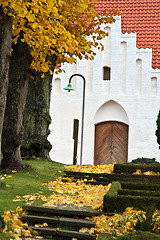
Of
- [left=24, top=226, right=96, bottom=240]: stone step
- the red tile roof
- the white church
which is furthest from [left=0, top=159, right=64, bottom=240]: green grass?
the red tile roof

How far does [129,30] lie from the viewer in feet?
75.2

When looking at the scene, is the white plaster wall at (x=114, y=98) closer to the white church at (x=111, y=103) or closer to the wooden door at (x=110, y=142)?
the white church at (x=111, y=103)

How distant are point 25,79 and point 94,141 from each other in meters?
10.2

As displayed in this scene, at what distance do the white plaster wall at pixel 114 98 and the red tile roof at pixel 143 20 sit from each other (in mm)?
711

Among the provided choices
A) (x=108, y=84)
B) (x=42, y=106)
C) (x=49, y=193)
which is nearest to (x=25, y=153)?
(x=42, y=106)

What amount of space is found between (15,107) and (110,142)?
1066 cm

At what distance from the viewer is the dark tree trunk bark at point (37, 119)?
52.4 ft

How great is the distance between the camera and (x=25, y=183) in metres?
10.7

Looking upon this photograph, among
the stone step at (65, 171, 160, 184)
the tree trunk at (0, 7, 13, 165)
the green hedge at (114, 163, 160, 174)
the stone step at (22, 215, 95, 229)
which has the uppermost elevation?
the tree trunk at (0, 7, 13, 165)

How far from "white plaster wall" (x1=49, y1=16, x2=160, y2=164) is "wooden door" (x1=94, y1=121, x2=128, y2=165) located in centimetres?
39

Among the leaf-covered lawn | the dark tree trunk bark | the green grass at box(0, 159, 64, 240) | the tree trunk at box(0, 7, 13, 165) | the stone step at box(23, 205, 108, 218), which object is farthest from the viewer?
the dark tree trunk bark

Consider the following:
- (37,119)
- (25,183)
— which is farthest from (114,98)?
(25,183)

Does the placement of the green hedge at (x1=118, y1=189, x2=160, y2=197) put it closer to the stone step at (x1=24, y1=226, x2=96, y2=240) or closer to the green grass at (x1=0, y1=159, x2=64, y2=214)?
the green grass at (x1=0, y1=159, x2=64, y2=214)

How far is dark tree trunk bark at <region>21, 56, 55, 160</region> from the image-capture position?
1597 cm
